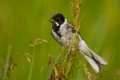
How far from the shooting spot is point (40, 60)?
432 centimetres

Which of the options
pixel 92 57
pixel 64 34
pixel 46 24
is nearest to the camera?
pixel 64 34

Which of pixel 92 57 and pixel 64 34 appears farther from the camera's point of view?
pixel 92 57

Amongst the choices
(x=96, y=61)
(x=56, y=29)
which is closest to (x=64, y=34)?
(x=56, y=29)

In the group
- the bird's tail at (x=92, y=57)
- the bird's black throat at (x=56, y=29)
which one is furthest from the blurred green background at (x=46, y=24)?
the bird's black throat at (x=56, y=29)

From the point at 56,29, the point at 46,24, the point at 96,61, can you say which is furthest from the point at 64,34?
the point at 46,24

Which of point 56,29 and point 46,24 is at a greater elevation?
point 56,29

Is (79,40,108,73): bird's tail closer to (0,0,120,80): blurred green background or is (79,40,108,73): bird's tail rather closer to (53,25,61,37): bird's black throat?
(53,25,61,37): bird's black throat

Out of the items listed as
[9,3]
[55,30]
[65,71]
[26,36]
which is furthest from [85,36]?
[65,71]

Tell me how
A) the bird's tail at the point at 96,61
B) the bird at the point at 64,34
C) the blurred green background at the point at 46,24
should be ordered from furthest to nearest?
the blurred green background at the point at 46,24, the bird at the point at 64,34, the bird's tail at the point at 96,61

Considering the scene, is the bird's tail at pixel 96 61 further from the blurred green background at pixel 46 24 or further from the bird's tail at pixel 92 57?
the blurred green background at pixel 46 24

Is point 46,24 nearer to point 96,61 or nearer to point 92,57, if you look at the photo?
point 92,57

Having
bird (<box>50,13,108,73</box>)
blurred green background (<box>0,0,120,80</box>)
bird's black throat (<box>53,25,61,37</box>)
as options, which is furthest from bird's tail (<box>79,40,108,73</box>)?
blurred green background (<box>0,0,120,80</box>)

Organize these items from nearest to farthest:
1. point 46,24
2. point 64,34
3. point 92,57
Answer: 1. point 64,34
2. point 92,57
3. point 46,24

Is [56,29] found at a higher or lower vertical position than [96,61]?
higher
